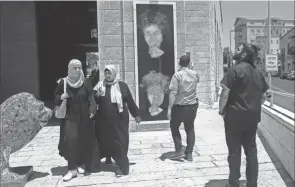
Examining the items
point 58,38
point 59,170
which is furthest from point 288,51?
point 59,170

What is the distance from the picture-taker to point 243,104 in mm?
3576

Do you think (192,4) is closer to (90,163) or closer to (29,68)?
(90,163)

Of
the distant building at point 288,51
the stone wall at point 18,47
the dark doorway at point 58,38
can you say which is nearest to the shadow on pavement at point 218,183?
the stone wall at point 18,47

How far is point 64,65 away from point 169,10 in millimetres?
14996

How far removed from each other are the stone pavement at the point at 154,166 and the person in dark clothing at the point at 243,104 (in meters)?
0.61

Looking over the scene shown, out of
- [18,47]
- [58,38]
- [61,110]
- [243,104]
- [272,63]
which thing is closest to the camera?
[243,104]

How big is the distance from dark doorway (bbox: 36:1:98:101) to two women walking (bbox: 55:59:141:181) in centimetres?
1226

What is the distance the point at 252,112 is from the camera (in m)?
3.57

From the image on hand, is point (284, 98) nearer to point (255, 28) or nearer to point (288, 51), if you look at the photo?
point (288, 51)

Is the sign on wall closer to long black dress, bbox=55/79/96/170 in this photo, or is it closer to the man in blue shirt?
the man in blue shirt

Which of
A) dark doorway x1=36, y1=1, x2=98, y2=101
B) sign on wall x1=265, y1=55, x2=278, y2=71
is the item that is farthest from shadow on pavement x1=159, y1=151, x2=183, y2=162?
dark doorway x1=36, y1=1, x2=98, y2=101

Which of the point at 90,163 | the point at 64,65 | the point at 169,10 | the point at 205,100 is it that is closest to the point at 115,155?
the point at 90,163

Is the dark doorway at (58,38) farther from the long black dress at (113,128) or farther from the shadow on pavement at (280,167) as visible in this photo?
the shadow on pavement at (280,167)

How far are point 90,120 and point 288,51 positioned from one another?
85.0 metres
